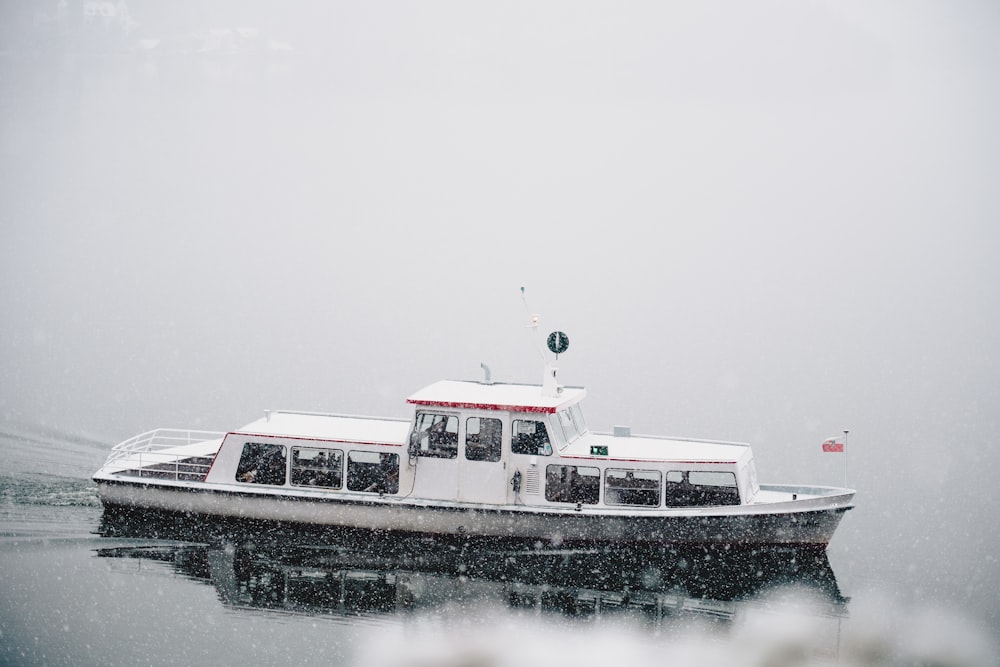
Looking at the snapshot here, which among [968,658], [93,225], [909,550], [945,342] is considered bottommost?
[968,658]

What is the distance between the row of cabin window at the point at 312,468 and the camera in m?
22.1

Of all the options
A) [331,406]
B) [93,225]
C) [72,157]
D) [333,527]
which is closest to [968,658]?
[333,527]

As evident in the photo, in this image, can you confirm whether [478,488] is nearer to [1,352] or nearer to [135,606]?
[135,606]

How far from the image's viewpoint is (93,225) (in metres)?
125

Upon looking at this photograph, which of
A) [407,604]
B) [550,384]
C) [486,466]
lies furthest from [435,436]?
[407,604]

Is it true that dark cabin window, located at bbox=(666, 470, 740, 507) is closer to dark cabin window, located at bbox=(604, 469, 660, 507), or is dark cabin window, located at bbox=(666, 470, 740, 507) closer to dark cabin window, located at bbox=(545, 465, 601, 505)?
dark cabin window, located at bbox=(604, 469, 660, 507)

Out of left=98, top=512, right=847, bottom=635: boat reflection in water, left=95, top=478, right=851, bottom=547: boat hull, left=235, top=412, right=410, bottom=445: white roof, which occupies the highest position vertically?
left=235, top=412, right=410, bottom=445: white roof

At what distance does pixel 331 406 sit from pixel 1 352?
19900 millimetres

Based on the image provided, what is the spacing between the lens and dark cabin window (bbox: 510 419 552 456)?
21.6m

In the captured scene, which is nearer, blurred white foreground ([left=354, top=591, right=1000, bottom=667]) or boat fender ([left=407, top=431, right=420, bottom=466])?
blurred white foreground ([left=354, top=591, right=1000, bottom=667])

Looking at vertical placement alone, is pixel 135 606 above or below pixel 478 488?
below

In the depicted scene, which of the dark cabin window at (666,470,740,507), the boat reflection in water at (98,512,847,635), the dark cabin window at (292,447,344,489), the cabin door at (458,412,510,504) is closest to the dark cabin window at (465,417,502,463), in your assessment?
the cabin door at (458,412,510,504)

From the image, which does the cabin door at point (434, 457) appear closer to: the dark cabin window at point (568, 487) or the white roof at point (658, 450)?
the dark cabin window at point (568, 487)

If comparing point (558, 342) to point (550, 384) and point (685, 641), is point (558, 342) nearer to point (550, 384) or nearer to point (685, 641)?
point (550, 384)
